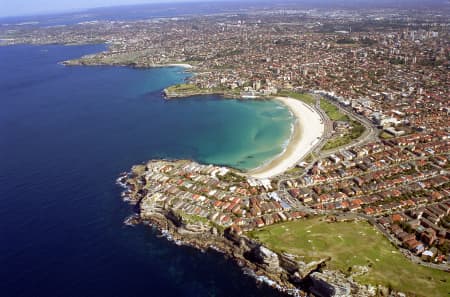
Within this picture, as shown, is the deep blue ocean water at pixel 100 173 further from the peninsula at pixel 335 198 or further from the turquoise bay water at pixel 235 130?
the peninsula at pixel 335 198

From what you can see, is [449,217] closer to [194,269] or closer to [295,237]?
[295,237]

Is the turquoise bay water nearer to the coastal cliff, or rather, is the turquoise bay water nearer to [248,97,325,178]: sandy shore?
[248,97,325,178]: sandy shore

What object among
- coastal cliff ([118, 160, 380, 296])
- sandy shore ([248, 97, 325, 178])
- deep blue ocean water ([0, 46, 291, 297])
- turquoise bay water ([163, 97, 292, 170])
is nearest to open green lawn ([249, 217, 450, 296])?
coastal cliff ([118, 160, 380, 296])

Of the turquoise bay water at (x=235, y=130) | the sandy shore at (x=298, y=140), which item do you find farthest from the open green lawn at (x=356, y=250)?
the turquoise bay water at (x=235, y=130)

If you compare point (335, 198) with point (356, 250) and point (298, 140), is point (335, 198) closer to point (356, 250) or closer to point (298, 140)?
point (356, 250)

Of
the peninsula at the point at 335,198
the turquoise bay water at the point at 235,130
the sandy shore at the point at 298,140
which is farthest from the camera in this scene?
the turquoise bay water at the point at 235,130

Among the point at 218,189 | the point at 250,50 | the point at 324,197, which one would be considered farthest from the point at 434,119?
the point at 250,50
